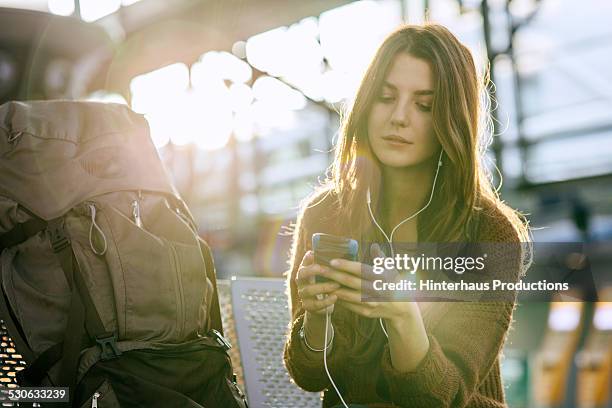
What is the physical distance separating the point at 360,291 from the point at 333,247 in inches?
3.3

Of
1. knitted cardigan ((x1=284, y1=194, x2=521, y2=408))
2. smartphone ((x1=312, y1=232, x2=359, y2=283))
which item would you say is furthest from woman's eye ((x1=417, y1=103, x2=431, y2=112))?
smartphone ((x1=312, y1=232, x2=359, y2=283))

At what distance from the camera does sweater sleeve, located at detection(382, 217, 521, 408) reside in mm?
1141

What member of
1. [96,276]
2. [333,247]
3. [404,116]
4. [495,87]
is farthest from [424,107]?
[495,87]

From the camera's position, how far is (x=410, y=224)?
143cm

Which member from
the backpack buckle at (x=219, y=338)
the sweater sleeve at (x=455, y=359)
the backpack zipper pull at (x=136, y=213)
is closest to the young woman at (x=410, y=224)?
the sweater sleeve at (x=455, y=359)

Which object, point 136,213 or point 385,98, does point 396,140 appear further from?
point 136,213

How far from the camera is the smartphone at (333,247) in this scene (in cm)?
110

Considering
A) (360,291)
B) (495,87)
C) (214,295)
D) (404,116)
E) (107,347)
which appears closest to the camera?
(360,291)

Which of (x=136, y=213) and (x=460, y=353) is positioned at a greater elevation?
(x=136, y=213)

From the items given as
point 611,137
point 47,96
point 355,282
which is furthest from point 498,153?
point 355,282

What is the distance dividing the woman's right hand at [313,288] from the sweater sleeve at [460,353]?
0.16m

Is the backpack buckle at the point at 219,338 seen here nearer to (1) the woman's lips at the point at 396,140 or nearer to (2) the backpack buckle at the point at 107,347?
(2) the backpack buckle at the point at 107,347

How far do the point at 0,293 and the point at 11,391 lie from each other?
18cm

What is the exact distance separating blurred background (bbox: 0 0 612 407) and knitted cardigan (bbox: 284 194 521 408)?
3.57 ft
